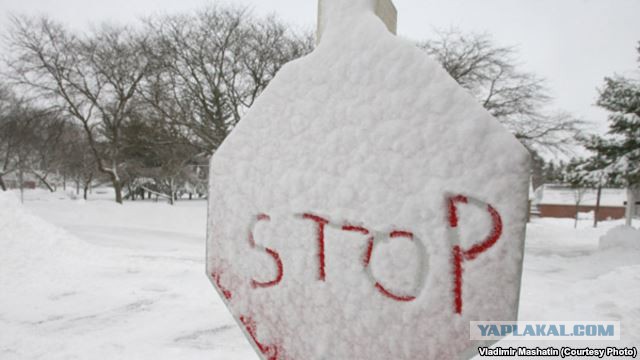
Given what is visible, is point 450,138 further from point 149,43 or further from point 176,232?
point 149,43

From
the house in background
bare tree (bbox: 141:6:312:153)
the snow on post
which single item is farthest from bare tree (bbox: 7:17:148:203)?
the house in background

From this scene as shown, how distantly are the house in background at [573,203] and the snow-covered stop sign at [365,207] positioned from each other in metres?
37.8

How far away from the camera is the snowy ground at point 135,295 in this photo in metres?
3.68

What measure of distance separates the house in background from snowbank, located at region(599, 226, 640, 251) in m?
24.7

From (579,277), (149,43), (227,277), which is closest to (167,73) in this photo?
(149,43)

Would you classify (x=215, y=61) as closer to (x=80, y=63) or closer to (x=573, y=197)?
(x=80, y=63)

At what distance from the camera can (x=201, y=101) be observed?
46.7 ft

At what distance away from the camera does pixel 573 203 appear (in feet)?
117

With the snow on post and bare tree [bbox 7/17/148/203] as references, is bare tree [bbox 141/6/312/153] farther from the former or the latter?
the snow on post

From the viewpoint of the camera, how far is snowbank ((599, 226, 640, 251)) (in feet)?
34.6

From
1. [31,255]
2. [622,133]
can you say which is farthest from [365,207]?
[622,133]

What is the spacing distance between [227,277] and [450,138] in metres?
0.77

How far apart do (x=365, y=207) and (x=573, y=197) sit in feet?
139

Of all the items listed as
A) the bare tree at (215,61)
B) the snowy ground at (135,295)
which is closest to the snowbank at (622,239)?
the snowy ground at (135,295)
